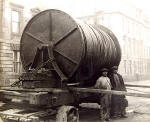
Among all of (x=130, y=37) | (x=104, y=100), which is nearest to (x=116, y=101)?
(x=104, y=100)

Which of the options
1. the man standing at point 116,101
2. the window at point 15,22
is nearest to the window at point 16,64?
the window at point 15,22

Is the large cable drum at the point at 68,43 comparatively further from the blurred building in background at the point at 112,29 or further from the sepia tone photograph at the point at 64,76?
the blurred building in background at the point at 112,29

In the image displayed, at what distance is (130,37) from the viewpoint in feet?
143

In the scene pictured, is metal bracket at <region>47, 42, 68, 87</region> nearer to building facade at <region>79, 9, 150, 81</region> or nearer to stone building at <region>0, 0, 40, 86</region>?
stone building at <region>0, 0, 40, 86</region>

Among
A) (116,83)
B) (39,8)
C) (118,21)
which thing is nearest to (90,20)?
(118,21)

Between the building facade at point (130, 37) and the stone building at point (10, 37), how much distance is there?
1979cm

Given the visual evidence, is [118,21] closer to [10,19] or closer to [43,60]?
[10,19]

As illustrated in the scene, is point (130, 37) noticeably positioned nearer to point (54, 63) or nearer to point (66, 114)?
point (54, 63)

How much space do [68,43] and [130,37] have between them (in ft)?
120

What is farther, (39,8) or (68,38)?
(39,8)

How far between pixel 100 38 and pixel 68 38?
154cm

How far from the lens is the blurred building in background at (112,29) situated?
62.3 ft

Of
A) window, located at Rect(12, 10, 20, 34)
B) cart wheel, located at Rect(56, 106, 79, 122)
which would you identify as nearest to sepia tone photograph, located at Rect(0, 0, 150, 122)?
cart wheel, located at Rect(56, 106, 79, 122)

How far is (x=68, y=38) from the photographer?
838cm
